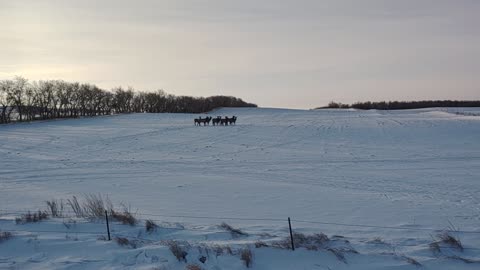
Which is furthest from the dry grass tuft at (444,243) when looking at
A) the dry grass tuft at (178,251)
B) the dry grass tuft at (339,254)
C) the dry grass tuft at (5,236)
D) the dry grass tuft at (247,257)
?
the dry grass tuft at (5,236)

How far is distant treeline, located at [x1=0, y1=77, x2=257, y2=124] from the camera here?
301 ft

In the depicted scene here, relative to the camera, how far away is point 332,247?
884cm

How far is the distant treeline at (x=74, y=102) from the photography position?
3617 inches

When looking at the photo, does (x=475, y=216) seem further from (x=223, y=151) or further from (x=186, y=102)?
(x=186, y=102)

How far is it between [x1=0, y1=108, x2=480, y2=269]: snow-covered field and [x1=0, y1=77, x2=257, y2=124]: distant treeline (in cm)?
6095

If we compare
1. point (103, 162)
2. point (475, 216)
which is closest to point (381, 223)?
point (475, 216)

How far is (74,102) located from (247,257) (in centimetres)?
10516

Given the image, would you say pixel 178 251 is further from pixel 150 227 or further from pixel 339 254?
pixel 339 254

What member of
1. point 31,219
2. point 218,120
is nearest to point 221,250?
point 31,219

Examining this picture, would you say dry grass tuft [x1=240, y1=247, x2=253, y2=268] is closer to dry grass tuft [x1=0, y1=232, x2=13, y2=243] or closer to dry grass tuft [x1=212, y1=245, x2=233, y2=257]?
dry grass tuft [x1=212, y1=245, x2=233, y2=257]

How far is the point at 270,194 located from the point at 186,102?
119m

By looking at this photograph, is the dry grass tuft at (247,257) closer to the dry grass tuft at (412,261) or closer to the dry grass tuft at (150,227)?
the dry grass tuft at (150,227)

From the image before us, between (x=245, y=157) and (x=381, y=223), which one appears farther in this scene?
(x=245, y=157)

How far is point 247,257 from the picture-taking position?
8141 millimetres
